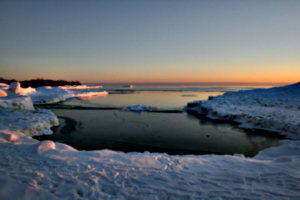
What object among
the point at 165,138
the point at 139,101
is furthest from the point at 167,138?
the point at 139,101

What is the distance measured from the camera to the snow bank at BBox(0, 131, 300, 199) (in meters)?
2.66

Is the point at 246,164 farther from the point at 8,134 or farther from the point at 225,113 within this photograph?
the point at 225,113

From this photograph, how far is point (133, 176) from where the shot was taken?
3.24m

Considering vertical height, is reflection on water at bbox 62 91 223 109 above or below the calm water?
above

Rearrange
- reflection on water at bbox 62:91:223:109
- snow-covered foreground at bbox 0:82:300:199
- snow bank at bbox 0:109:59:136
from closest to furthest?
snow-covered foreground at bbox 0:82:300:199
snow bank at bbox 0:109:59:136
reflection on water at bbox 62:91:223:109

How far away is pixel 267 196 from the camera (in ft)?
8.59

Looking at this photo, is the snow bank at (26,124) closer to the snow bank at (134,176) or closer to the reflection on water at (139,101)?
the snow bank at (134,176)

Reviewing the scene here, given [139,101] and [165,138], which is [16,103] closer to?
[165,138]

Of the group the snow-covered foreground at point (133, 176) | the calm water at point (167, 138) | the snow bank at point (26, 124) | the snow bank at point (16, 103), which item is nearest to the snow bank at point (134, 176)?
the snow-covered foreground at point (133, 176)

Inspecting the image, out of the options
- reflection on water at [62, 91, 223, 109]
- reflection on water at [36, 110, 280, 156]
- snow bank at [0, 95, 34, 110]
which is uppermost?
snow bank at [0, 95, 34, 110]

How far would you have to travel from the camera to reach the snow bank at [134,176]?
266 centimetres

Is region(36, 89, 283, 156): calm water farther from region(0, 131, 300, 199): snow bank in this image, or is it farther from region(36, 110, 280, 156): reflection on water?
region(0, 131, 300, 199): snow bank

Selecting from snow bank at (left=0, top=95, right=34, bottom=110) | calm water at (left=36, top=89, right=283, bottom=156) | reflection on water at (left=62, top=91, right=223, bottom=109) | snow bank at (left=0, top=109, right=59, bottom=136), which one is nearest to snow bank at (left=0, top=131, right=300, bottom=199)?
calm water at (left=36, top=89, right=283, bottom=156)

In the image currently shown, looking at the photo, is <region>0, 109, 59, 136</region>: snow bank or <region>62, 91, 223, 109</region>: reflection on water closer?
<region>0, 109, 59, 136</region>: snow bank
